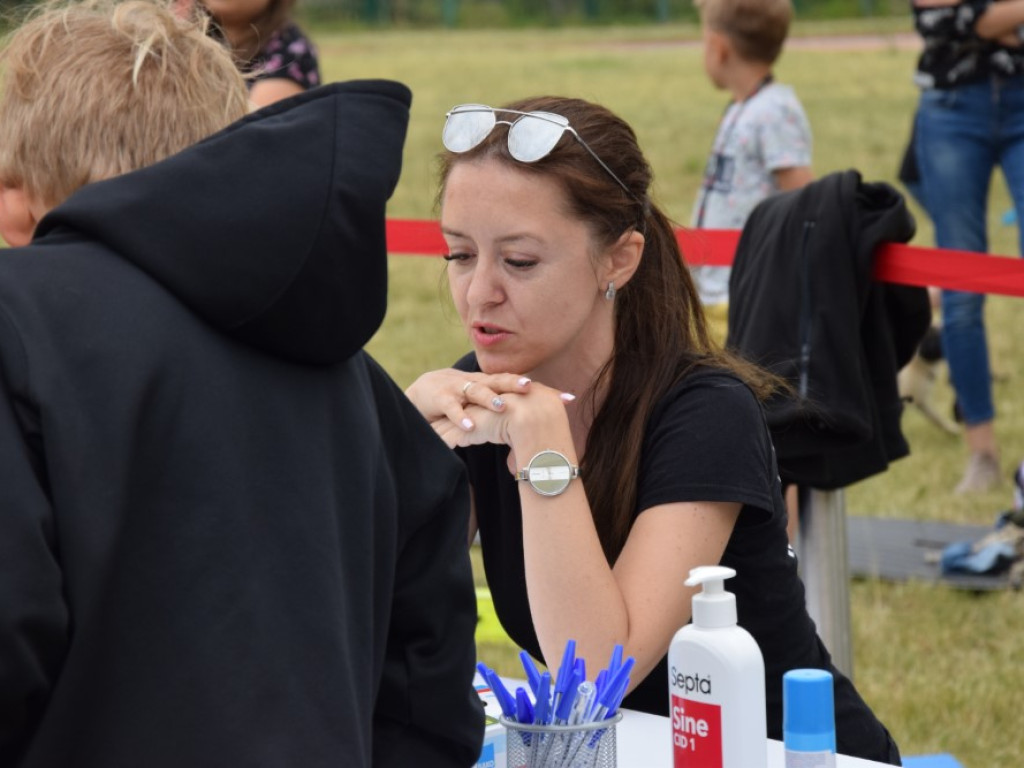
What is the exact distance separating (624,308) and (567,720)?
90cm

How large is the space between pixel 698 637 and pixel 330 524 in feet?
1.64

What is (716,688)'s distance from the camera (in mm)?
1582

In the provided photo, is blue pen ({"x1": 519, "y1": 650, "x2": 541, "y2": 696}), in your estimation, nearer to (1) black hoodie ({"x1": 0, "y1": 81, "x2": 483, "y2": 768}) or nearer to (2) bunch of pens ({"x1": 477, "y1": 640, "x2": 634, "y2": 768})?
(2) bunch of pens ({"x1": 477, "y1": 640, "x2": 634, "y2": 768})

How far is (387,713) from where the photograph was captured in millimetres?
1439

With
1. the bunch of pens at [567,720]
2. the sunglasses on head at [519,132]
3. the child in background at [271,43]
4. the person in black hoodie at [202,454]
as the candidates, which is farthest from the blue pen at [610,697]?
the child in background at [271,43]

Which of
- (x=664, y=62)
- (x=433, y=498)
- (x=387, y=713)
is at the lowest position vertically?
(x=664, y=62)

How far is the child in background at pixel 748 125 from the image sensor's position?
15.5ft

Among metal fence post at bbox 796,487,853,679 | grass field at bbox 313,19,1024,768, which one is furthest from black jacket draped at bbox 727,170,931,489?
grass field at bbox 313,19,1024,768

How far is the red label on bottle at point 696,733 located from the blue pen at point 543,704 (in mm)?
133

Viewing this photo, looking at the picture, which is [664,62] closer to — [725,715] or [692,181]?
[692,181]

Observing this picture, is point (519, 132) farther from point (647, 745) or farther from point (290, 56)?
point (290, 56)

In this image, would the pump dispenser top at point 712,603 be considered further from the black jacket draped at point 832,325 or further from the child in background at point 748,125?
the child in background at point 748,125

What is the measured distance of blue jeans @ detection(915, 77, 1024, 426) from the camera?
5348mm

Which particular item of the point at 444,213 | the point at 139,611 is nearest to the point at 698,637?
the point at 139,611
